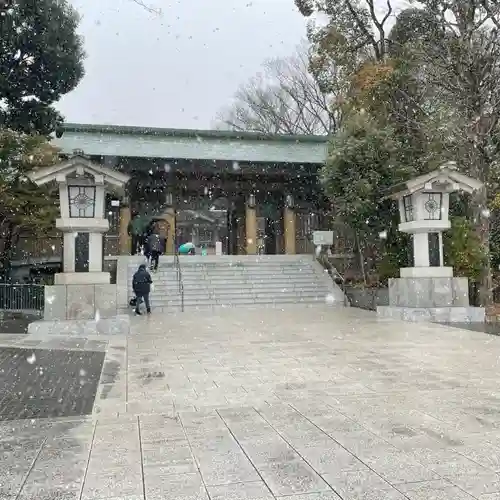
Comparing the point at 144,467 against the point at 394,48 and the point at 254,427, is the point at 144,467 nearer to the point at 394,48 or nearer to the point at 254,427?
the point at 254,427

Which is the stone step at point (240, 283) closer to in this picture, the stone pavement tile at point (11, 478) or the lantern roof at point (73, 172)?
the lantern roof at point (73, 172)

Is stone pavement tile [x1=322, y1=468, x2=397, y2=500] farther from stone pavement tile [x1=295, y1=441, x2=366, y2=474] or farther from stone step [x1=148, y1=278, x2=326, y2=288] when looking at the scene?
stone step [x1=148, y1=278, x2=326, y2=288]

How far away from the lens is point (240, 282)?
18.7 m

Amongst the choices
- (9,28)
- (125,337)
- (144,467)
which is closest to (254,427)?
(144,467)

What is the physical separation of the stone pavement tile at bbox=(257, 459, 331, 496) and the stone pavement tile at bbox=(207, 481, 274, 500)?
0.06 m

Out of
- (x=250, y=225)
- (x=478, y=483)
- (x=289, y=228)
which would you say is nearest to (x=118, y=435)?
(x=478, y=483)

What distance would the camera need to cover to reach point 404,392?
17.7 ft

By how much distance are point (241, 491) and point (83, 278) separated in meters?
8.38

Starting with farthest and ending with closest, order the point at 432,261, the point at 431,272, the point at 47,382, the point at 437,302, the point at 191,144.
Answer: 1. the point at 191,144
2. the point at 432,261
3. the point at 431,272
4. the point at 437,302
5. the point at 47,382


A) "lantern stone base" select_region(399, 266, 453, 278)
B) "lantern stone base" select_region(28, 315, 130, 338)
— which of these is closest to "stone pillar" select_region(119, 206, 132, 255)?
"lantern stone base" select_region(28, 315, 130, 338)

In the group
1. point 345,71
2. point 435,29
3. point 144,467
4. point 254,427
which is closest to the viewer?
point 144,467

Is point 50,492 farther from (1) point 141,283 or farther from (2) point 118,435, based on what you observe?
(1) point 141,283

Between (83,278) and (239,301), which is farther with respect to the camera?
(239,301)

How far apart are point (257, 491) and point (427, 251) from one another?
10.5m
